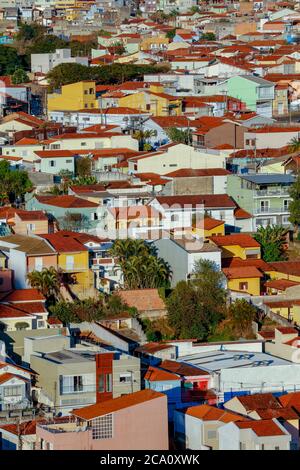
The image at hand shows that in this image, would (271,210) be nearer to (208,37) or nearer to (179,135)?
(179,135)

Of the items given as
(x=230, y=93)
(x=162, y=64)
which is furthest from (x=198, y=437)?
(x=162, y=64)

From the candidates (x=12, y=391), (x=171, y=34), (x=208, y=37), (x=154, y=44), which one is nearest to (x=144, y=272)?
(x=12, y=391)

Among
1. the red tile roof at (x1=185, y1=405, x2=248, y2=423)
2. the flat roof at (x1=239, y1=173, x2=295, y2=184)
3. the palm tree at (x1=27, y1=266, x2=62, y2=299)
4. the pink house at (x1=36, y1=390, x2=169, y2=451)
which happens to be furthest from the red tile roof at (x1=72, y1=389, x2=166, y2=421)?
the flat roof at (x1=239, y1=173, x2=295, y2=184)

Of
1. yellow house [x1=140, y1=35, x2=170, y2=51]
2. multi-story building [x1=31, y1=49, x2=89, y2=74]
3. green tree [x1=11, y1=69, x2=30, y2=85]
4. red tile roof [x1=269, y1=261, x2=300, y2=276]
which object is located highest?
red tile roof [x1=269, y1=261, x2=300, y2=276]

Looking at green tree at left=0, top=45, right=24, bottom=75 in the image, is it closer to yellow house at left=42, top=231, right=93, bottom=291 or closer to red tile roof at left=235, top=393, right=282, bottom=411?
yellow house at left=42, top=231, right=93, bottom=291

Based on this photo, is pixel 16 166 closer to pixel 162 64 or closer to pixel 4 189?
pixel 4 189

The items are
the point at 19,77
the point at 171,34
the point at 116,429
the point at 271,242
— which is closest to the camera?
the point at 116,429
